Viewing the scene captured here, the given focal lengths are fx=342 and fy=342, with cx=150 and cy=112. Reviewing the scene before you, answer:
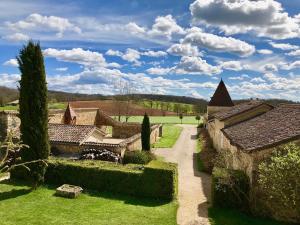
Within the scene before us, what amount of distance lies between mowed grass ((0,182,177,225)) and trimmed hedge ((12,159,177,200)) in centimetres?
60

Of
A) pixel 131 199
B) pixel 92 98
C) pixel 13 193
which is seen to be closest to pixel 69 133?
pixel 13 193

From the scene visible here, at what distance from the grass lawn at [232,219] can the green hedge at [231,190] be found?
18.7 inches

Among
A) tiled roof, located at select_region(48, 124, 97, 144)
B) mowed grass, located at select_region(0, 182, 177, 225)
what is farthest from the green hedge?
tiled roof, located at select_region(48, 124, 97, 144)

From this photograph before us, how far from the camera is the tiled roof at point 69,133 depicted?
2889 cm

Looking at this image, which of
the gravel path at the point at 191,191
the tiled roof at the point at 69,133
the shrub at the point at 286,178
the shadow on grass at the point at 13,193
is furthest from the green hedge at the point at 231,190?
the tiled roof at the point at 69,133

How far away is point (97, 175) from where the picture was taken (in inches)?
834

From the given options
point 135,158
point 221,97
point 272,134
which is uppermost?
point 221,97

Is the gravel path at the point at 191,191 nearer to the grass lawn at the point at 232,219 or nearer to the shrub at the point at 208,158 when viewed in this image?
the grass lawn at the point at 232,219

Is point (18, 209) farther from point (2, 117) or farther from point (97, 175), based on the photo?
point (2, 117)

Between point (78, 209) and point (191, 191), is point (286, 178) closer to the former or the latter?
point (191, 191)

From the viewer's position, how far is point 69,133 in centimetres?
3011

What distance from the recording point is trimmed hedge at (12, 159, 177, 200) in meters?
20.0

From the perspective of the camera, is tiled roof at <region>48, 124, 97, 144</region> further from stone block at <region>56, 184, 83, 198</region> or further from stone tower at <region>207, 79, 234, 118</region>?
stone tower at <region>207, 79, 234, 118</region>

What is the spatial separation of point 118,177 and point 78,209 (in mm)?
3747
